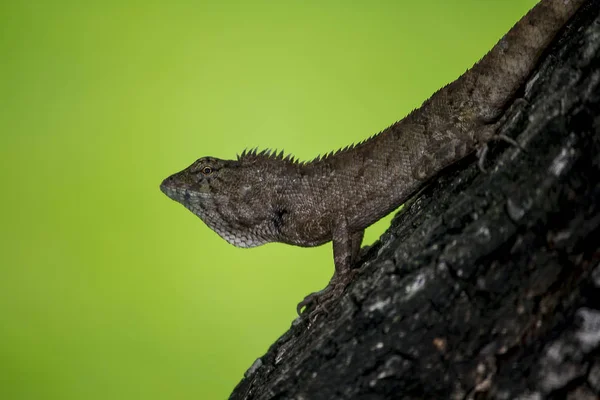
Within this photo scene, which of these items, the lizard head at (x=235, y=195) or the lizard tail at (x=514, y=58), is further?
the lizard head at (x=235, y=195)

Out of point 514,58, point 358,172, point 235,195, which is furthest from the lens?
point 235,195

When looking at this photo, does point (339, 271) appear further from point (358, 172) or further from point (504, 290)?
point (504, 290)

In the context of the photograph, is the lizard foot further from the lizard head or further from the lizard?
the lizard head

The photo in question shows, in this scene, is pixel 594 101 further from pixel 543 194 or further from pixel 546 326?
pixel 546 326


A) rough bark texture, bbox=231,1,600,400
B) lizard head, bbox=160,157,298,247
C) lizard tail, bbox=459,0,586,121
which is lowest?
rough bark texture, bbox=231,1,600,400

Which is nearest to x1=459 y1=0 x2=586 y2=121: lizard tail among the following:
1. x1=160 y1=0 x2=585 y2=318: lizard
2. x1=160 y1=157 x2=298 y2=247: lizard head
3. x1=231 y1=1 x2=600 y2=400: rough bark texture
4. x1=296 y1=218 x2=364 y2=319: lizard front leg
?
x1=160 y1=0 x2=585 y2=318: lizard

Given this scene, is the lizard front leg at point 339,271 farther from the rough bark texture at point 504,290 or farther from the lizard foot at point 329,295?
the rough bark texture at point 504,290

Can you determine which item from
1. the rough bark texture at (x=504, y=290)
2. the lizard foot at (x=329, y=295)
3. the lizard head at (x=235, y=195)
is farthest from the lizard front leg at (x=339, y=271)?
the rough bark texture at (x=504, y=290)

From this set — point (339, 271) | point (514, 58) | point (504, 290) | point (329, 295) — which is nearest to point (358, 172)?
point (339, 271)
